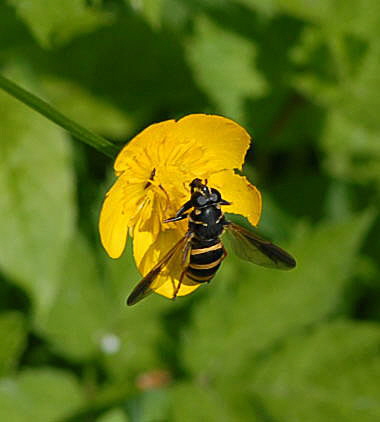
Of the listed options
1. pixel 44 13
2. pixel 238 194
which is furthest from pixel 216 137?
pixel 44 13

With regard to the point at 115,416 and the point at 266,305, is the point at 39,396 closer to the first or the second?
the point at 115,416

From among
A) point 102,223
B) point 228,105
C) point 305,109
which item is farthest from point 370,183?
point 102,223

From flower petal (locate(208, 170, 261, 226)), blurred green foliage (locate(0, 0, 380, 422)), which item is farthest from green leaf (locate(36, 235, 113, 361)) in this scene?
flower petal (locate(208, 170, 261, 226))

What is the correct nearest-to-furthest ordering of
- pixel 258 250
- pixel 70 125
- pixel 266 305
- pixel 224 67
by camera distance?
pixel 70 125 → pixel 258 250 → pixel 266 305 → pixel 224 67

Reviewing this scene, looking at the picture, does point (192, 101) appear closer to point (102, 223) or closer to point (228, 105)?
point (228, 105)

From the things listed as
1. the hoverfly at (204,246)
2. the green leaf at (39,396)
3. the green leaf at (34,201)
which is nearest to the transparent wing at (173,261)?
the hoverfly at (204,246)

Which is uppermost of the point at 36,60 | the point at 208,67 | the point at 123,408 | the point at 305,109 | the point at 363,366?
the point at 305,109

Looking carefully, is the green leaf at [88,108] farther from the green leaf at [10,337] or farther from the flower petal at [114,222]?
the flower petal at [114,222]
